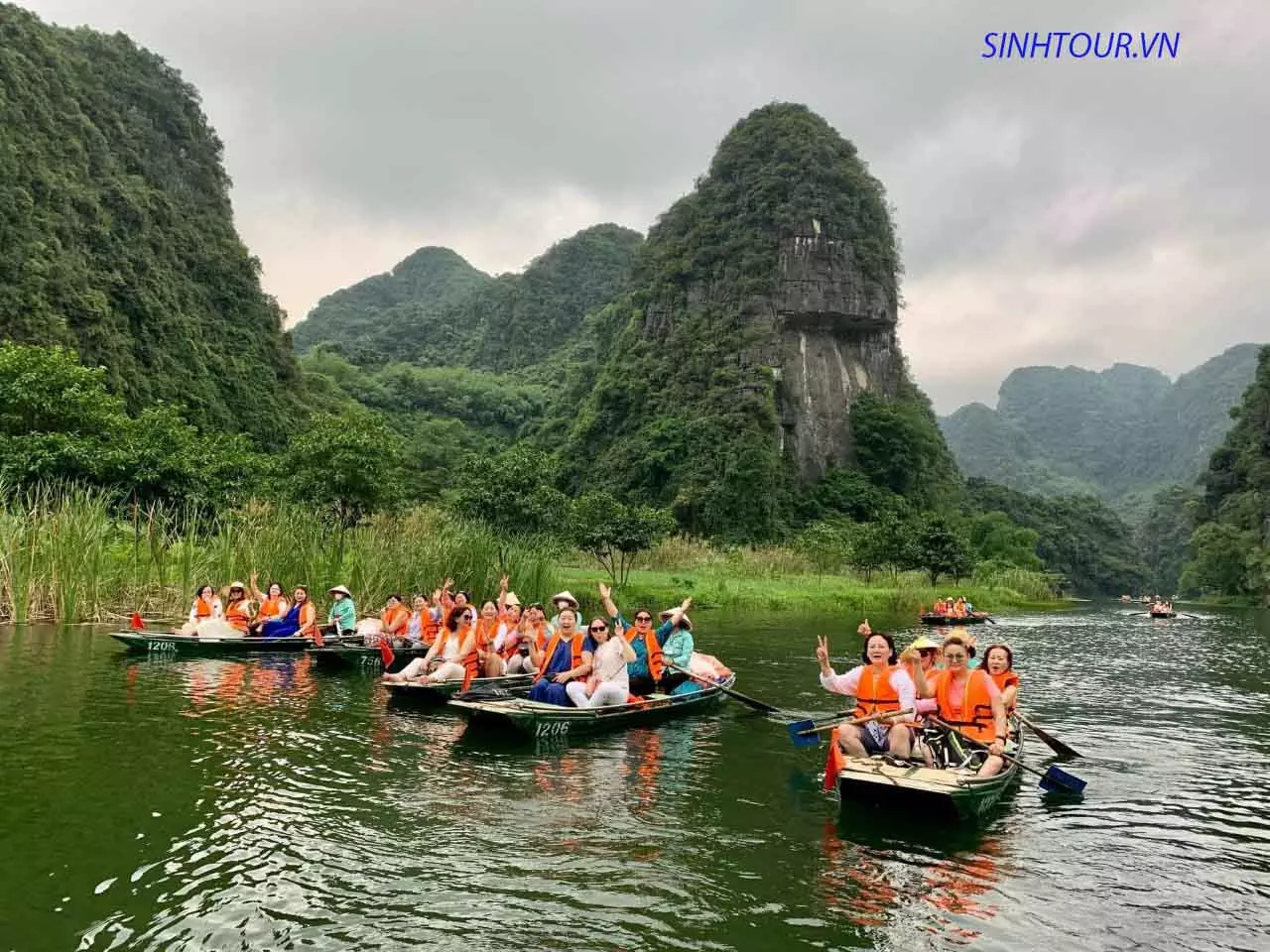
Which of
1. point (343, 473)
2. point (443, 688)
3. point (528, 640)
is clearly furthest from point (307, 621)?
point (343, 473)

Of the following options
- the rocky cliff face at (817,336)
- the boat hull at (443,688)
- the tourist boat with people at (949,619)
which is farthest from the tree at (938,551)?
the boat hull at (443,688)

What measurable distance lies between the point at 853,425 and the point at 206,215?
45.7 metres

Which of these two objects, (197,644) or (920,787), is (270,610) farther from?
(920,787)

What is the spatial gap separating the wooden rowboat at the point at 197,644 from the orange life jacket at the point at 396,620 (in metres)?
1.38

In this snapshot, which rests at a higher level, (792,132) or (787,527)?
(792,132)

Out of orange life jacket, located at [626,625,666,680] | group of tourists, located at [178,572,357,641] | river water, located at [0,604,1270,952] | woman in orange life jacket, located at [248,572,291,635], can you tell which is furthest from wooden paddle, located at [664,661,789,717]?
woman in orange life jacket, located at [248,572,291,635]

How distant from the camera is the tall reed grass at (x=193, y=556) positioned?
53.8 ft

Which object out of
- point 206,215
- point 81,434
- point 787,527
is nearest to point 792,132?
point 787,527

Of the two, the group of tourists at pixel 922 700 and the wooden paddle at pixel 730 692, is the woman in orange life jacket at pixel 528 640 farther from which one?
the group of tourists at pixel 922 700

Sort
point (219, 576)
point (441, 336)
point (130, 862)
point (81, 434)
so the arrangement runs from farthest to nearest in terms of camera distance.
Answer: point (441, 336), point (81, 434), point (219, 576), point (130, 862)

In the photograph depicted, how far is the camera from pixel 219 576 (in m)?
18.2

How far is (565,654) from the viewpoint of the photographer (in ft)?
35.6

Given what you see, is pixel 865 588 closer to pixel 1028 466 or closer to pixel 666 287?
pixel 666 287

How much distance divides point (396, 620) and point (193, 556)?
588cm
